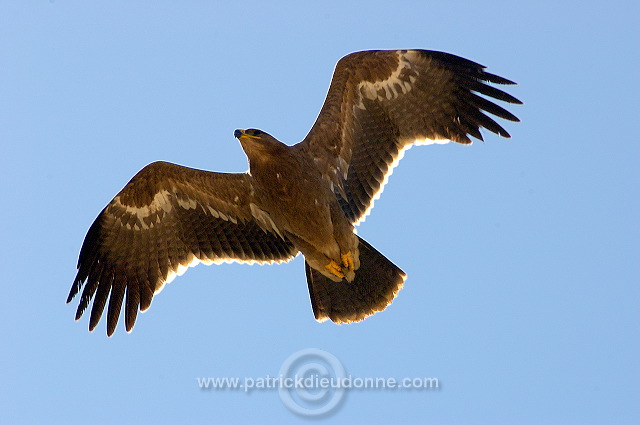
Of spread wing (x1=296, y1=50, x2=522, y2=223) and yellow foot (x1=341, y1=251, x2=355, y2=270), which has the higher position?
spread wing (x1=296, y1=50, x2=522, y2=223)

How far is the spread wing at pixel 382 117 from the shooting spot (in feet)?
29.6

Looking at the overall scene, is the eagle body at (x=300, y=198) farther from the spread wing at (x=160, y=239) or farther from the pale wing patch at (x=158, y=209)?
the pale wing patch at (x=158, y=209)

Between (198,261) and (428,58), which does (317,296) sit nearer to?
(198,261)

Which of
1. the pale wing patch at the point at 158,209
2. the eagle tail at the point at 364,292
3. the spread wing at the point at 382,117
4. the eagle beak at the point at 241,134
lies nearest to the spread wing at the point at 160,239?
the pale wing patch at the point at 158,209

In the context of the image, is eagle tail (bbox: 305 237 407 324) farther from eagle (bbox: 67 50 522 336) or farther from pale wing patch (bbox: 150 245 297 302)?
pale wing patch (bbox: 150 245 297 302)

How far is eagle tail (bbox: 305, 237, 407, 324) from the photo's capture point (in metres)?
9.03

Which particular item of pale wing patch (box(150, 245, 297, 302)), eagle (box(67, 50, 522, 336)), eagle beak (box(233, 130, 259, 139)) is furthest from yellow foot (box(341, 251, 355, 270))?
eagle beak (box(233, 130, 259, 139))

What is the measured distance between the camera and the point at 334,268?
29.1 ft

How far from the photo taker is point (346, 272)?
8.95 m

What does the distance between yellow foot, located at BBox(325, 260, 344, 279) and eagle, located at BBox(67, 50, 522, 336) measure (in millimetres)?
11

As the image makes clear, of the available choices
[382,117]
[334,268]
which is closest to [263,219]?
[334,268]

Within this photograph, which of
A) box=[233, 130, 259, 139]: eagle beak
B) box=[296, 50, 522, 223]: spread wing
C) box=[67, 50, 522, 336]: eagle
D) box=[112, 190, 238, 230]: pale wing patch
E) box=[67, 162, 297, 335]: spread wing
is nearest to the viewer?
box=[233, 130, 259, 139]: eagle beak

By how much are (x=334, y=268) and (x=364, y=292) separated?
47 centimetres

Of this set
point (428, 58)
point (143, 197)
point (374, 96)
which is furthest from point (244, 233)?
point (428, 58)
